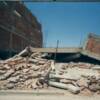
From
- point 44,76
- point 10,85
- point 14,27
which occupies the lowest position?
point 10,85

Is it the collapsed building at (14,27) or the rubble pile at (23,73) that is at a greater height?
the collapsed building at (14,27)

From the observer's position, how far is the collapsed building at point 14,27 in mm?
25087

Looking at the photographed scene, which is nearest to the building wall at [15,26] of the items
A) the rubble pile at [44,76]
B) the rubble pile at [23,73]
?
the rubble pile at [23,73]

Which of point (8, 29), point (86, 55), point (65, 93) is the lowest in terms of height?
point (65, 93)

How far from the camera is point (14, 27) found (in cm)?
2706

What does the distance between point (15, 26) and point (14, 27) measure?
1.12ft

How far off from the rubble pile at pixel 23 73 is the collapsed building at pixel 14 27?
23.7ft

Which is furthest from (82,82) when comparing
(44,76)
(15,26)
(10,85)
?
(15,26)

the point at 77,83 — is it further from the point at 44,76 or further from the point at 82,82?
the point at 44,76

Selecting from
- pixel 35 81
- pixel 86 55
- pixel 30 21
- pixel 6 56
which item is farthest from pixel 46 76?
pixel 30 21

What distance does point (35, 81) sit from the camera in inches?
555

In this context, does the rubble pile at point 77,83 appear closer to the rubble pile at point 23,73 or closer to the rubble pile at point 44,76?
the rubble pile at point 44,76

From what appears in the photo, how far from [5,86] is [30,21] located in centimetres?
2057

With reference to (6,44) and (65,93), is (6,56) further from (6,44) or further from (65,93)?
(65,93)
